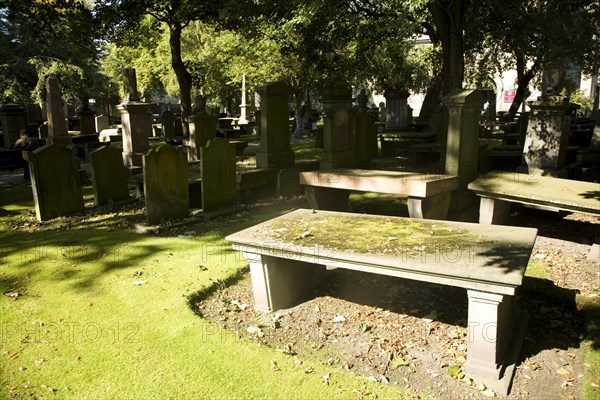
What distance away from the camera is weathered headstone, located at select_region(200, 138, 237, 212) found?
888 cm

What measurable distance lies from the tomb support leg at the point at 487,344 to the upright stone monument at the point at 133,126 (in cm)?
1135

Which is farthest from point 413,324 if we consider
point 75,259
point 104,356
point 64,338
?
point 75,259

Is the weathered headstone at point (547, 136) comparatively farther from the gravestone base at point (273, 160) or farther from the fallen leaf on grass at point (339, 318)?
the fallen leaf on grass at point (339, 318)

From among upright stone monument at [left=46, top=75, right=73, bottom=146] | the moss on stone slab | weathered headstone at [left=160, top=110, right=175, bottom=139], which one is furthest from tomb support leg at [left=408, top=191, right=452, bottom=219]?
weathered headstone at [left=160, top=110, right=175, bottom=139]

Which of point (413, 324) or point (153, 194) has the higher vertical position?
point (153, 194)

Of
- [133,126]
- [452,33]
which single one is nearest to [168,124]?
[133,126]

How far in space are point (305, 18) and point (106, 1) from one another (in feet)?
31.7

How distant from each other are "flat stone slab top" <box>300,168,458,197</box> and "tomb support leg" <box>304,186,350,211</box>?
22cm

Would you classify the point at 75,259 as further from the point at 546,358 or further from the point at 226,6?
the point at 226,6

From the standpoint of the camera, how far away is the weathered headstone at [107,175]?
32.3 feet

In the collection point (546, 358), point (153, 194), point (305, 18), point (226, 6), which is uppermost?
point (226, 6)

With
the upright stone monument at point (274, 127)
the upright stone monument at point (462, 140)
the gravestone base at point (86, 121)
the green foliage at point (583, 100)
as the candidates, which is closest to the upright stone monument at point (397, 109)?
the upright stone monument at point (274, 127)

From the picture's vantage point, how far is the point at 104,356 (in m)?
4.25

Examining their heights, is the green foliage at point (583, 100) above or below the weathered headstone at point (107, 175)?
above
